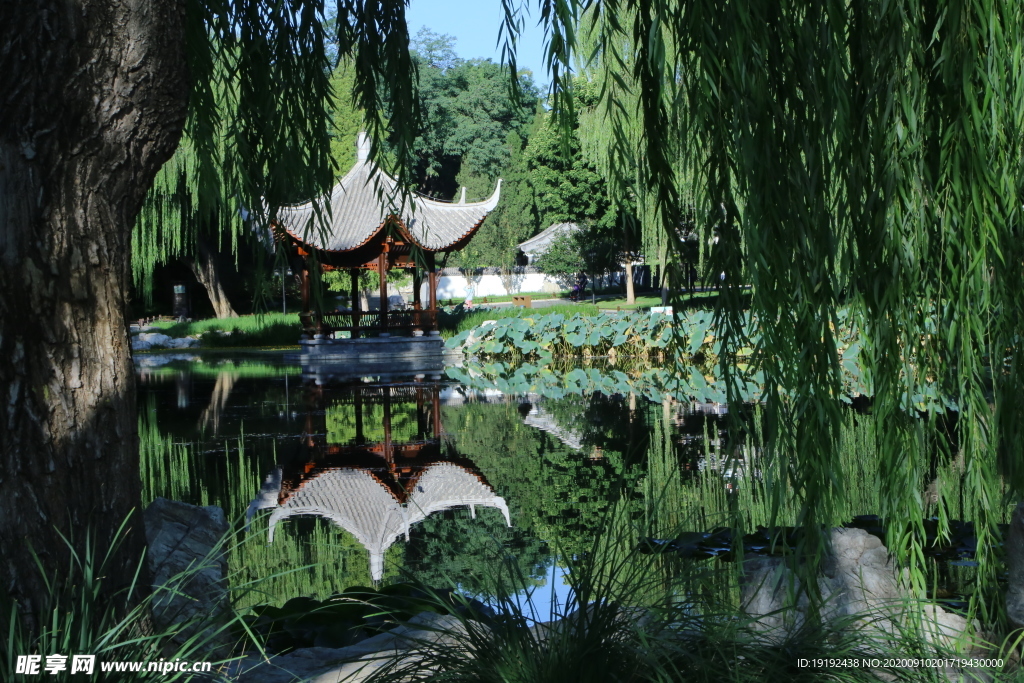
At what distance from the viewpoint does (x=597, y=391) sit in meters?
10.5

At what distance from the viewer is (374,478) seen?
579 centimetres

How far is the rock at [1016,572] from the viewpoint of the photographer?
2.38 metres

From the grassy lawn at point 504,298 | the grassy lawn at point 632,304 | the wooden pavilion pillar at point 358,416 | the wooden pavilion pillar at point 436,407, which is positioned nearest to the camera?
the wooden pavilion pillar at point 358,416

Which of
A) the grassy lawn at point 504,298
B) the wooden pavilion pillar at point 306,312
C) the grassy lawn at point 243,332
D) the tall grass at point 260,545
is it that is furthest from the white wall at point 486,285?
the tall grass at point 260,545

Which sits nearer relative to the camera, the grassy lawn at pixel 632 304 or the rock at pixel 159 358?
the rock at pixel 159 358

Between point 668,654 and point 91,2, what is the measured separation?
1.74 m

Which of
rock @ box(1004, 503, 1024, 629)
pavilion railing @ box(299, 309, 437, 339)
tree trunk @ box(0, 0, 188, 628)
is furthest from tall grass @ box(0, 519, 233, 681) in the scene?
pavilion railing @ box(299, 309, 437, 339)

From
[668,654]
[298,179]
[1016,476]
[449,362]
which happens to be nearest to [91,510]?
[668,654]

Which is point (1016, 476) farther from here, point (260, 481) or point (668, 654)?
point (260, 481)

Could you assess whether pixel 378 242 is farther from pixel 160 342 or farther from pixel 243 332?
pixel 160 342

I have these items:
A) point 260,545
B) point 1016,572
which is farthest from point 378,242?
point 1016,572

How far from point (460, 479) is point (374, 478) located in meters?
0.56

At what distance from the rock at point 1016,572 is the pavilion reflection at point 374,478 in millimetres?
1796

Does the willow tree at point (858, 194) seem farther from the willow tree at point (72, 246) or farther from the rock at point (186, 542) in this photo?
the rock at point (186, 542)
